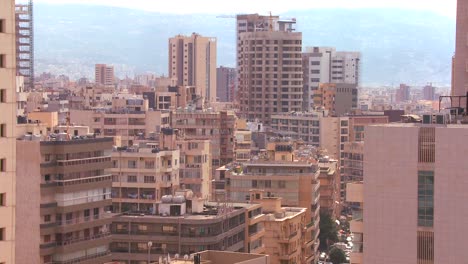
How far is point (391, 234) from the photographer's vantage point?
2927 cm

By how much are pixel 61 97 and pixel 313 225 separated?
179 ft

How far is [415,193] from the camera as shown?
29.1 meters

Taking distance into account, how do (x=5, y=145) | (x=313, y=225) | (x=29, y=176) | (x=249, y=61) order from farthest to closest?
(x=249, y=61)
(x=313, y=225)
(x=29, y=176)
(x=5, y=145)

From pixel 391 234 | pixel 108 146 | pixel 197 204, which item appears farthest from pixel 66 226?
pixel 391 234

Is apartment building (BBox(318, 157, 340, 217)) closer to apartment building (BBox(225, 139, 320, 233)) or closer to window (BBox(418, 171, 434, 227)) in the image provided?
apartment building (BBox(225, 139, 320, 233))

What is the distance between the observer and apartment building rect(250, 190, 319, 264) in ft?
190

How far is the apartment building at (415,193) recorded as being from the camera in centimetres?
2864

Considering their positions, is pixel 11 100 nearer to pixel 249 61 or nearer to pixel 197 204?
pixel 197 204

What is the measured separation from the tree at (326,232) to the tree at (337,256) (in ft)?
19.6

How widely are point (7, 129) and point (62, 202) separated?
20086 mm

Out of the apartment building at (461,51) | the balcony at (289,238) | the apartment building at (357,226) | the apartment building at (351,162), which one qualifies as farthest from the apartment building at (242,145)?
the apartment building at (357,226)

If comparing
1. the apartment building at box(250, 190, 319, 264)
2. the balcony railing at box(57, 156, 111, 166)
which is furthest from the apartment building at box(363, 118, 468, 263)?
the apartment building at box(250, 190, 319, 264)

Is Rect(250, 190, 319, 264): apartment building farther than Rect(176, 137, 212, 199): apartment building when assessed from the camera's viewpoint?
No

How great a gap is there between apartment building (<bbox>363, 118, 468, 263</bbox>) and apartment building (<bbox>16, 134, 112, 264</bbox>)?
1452 centimetres
